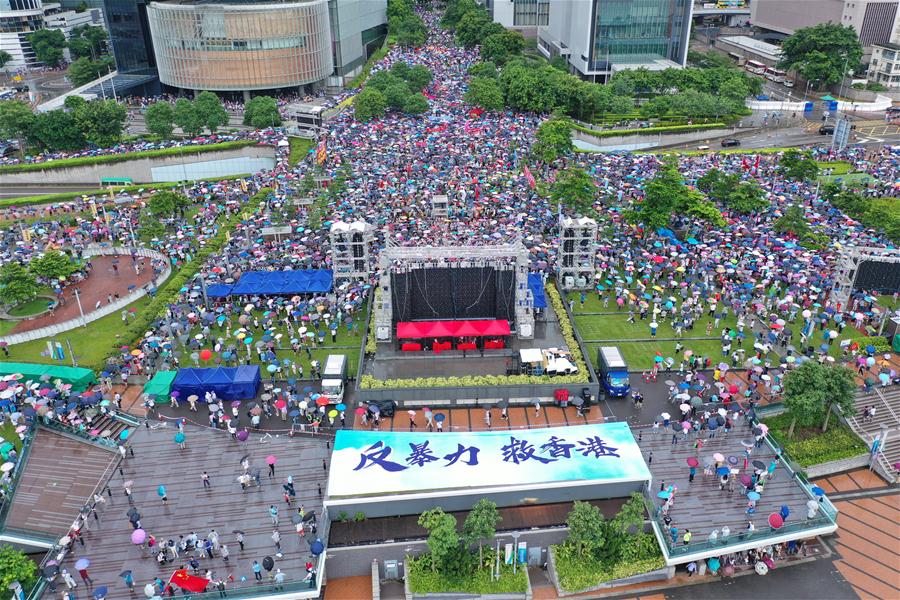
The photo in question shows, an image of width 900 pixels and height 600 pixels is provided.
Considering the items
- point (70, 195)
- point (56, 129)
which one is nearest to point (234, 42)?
point (56, 129)

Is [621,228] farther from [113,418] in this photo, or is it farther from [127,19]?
[127,19]

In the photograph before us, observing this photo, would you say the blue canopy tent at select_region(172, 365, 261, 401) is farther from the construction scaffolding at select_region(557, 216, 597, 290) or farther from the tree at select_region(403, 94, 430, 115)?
the tree at select_region(403, 94, 430, 115)

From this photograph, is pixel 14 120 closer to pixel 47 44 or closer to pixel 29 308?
pixel 29 308

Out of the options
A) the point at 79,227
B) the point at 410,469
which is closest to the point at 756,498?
the point at 410,469

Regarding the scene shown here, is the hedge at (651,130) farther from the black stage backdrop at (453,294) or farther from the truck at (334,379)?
the truck at (334,379)

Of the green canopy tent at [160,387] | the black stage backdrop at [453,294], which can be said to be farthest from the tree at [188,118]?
the black stage backdrop at [453,294]
